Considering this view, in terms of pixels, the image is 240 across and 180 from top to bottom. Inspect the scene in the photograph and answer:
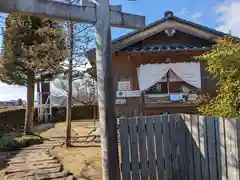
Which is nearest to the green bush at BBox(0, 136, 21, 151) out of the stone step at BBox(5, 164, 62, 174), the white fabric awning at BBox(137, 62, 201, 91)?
the stone step at BBox(5, 164, 62, 174)

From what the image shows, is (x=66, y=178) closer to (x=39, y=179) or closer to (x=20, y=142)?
(x=39, y=179)

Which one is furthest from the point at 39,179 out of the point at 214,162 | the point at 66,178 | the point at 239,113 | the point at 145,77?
the point at 145,77

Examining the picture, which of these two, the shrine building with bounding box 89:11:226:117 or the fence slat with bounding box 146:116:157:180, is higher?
the shrine building with bounding box 89:11:226:117

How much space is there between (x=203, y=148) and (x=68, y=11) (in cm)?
289

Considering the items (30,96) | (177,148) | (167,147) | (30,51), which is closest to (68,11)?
(167,147)

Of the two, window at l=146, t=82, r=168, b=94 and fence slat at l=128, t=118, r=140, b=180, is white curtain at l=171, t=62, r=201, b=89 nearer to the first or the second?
window at l=146, t=82, r=168, b=94

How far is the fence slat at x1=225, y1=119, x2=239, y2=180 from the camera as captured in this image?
3.70m

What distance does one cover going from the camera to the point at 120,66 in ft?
40.6

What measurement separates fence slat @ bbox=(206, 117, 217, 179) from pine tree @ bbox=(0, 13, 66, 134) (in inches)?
265

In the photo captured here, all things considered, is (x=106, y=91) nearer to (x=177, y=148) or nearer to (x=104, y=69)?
(x=104, y=69)

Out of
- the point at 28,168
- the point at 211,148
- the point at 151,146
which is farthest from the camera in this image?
the point at 28,168

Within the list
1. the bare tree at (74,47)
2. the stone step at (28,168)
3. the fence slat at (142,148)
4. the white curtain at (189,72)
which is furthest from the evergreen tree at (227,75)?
the white curtain at (189,72)

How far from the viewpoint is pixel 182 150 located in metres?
4.77

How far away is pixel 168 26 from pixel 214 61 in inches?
312
